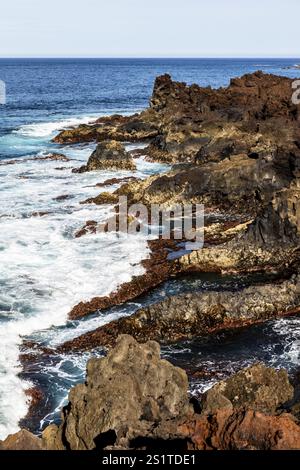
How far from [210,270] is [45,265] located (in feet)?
26.5

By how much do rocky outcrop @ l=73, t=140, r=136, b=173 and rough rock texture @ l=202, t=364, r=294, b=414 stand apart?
118ft

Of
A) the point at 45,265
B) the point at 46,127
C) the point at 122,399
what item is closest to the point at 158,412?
the point at 122,399

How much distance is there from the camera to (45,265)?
27516 millimetres

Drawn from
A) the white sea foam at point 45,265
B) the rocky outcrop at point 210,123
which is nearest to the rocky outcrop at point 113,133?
the rocky outcrop at point 210,123

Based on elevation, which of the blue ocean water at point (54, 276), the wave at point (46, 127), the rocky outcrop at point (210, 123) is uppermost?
the rocky outcrop at point (210, 123)

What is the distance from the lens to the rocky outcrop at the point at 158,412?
9.05 metres

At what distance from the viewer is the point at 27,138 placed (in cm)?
6994

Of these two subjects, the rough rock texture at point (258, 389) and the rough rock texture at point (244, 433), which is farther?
the rough rock texture at point (258, 389)

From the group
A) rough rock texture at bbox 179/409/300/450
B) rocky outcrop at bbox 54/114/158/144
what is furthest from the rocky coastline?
rocky outcrop at bbox 54/114/158/144

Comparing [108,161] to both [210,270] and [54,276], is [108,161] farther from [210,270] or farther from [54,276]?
[210,270]

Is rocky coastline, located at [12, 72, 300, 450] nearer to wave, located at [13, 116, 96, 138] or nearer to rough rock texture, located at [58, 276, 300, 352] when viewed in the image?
rough rock texture, located at [58, 276, 300, 352]

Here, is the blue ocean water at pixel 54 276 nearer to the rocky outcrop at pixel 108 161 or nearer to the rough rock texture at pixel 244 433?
the rocky outcrop at pixel 108 161
